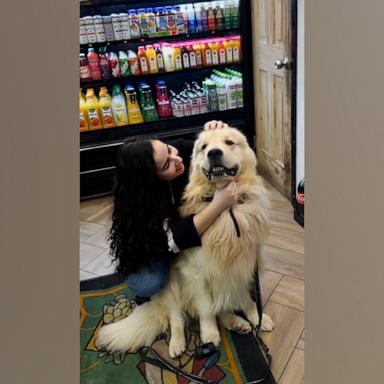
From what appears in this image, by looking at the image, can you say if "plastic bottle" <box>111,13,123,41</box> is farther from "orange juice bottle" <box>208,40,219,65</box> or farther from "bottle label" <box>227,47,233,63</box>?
"bottle label" <box>227,47,233,63</box>

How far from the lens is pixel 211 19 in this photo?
11.0ft

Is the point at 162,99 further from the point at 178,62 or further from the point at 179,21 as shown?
the point at 179,21

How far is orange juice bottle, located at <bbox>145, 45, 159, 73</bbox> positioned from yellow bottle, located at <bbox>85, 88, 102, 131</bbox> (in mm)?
512

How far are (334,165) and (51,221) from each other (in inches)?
15.3

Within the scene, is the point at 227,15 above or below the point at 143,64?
above

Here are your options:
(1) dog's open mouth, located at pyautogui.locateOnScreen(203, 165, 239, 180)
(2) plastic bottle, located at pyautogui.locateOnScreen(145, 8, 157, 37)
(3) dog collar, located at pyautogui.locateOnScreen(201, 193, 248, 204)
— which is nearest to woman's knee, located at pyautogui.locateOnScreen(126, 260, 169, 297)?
(3) dog collar, located at pyautogui.locateOnScreen(201, 193, 248, 204)

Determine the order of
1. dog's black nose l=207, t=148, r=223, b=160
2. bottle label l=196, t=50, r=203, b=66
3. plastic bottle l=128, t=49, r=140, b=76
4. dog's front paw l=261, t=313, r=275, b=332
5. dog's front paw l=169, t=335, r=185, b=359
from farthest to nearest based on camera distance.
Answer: bottle label l=196, t=50, r=203, b=66 < plastic bottle l=128, t=49, r=140, b=76 < dog's front paw l=261, t=313, r=275, b=332 < dog's front paw l=169, t=335, r=185, b=359 < dog's black nose l=207, t=148, r=223, b=160

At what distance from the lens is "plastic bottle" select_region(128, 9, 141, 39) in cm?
320

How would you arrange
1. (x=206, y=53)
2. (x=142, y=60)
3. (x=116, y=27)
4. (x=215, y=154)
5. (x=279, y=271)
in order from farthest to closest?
1. (x=206, y=53)
2. (x=142, y=60)
3. (x=116, y=27)
4. (x=279, y=271)
5. (x=215, y=154)

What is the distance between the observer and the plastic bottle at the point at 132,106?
10.8 feet

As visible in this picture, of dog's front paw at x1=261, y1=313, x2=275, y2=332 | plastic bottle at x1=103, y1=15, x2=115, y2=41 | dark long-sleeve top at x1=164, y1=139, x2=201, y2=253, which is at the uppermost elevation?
plastic bottle at x1=103, y1=15, x2=115, y2=41

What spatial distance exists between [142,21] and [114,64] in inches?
15.7

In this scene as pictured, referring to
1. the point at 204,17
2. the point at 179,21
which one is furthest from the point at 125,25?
the point at 204,17

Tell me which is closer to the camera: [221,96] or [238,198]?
[238,198]
